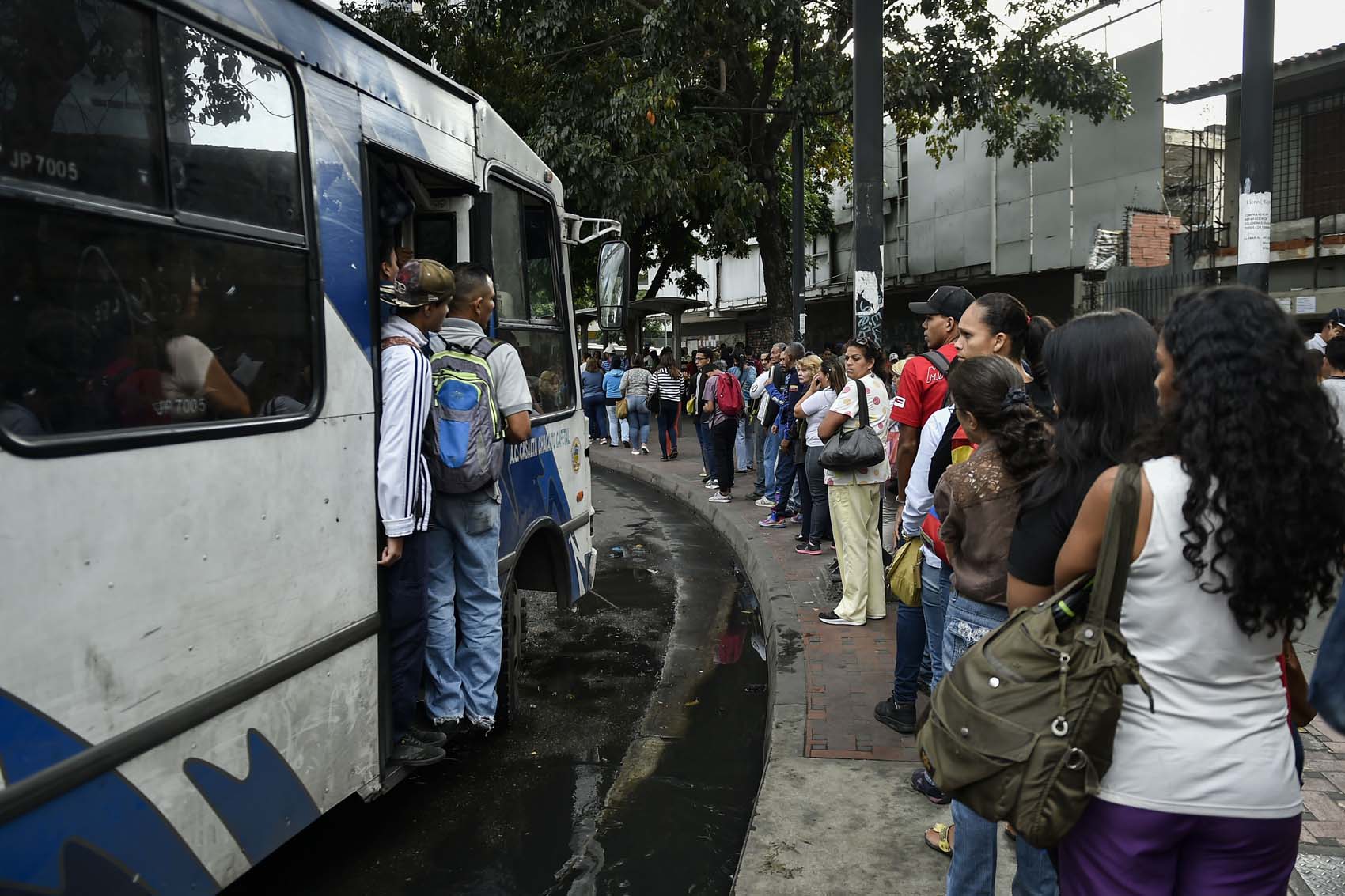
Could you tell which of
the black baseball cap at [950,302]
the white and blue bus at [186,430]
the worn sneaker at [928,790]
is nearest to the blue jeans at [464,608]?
the white and blue bus at [186,430]

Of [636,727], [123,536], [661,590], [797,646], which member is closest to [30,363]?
[123,536]

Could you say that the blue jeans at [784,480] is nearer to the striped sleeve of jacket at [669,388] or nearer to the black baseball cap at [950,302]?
the black baseball cap at [950,302]

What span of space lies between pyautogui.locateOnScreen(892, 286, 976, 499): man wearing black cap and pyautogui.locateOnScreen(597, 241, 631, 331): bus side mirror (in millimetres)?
1812

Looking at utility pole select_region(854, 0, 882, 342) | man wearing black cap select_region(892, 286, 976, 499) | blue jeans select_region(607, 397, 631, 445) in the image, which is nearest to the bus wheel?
man wearing black cap select_region(892, 286, 976, 499)

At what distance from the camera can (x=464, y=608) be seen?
4.12 meters

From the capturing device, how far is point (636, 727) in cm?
513

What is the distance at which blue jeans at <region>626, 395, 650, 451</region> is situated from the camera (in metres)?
17.3

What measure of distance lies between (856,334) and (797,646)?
7.48 feet

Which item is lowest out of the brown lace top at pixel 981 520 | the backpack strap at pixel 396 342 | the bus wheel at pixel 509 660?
the bus wheel at pixel 509 660

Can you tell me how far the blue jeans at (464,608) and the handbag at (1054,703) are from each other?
2395mm

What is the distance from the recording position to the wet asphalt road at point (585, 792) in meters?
3.69

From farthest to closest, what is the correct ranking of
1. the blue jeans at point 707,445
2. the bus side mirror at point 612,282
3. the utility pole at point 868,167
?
the blue jeans at point 707,445, the utility pole at point 868,167, the bus side mirror at point 612,282

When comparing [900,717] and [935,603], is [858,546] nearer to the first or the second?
[900,717]

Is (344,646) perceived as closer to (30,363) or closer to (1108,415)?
(30,363)
